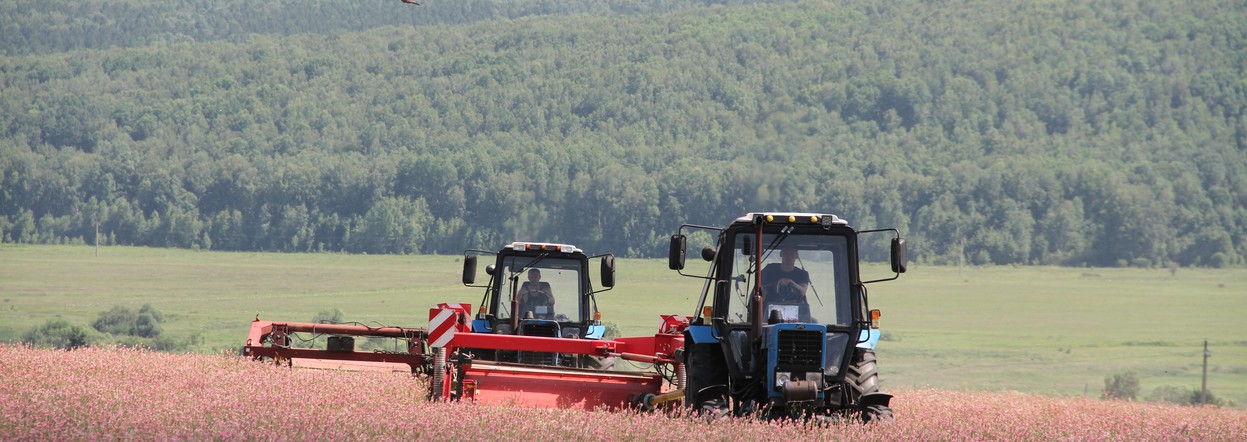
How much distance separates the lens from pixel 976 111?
168 meters

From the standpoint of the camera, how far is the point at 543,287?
18.1m

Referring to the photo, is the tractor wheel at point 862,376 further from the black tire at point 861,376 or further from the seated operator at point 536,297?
the seated operator at point 536,297

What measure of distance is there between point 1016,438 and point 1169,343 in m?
93.1

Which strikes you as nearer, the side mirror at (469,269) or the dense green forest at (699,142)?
the side mirror at (469,269)

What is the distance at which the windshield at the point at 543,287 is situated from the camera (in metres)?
17.9

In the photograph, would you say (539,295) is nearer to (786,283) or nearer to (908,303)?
(786,283)

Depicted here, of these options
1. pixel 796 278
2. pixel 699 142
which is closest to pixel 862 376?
pixel 796 278

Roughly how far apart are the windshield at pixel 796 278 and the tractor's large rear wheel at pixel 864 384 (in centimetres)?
32

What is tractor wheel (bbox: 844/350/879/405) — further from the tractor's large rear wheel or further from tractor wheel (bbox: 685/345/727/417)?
tractor wheel (bbox: 685/345/727/417)

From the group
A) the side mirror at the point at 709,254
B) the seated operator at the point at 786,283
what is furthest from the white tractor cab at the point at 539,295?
the seated operator at the point at 786,283

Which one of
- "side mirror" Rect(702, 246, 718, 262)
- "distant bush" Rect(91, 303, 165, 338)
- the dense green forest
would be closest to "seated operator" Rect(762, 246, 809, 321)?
"side mirror" Rect(702, 246, 718, 262)

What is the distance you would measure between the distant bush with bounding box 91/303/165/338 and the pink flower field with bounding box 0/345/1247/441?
5677 centimetres

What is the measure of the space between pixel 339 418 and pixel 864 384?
159 inches

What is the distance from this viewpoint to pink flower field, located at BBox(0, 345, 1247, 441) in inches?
386
